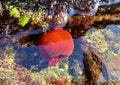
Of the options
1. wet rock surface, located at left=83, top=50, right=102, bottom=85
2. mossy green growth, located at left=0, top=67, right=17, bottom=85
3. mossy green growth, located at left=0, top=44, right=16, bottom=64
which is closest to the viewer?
mossy green growth, located at left=0, top=67, right=17, bottom=85

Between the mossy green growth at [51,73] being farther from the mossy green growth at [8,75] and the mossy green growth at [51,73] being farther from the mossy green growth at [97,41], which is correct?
the mossy green growth at [97,41]

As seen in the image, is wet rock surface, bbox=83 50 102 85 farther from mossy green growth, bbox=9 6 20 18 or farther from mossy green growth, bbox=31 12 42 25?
mossy green growth, bbox=9 6 20 18

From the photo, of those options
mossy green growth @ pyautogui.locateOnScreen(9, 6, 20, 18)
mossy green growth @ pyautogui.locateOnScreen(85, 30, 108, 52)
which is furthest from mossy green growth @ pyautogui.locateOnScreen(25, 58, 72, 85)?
mossy green growth @ pyautogui.locateOnScreen(9, 6, 20, 18)

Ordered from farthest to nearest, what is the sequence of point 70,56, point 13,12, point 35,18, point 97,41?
point 97,41 < point 70,56 < point 35,18 < point 13,12

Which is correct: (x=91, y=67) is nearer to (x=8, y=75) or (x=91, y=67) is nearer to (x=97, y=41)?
(x=97, y=41)

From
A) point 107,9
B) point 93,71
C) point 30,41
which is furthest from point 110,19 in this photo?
point 30,41

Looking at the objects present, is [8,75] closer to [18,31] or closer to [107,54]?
[18,31]

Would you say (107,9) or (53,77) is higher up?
(107,9)

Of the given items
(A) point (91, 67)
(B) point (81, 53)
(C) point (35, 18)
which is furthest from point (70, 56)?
(C) point (35, 18)
